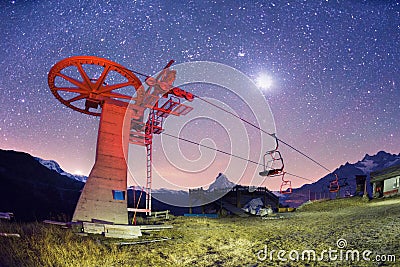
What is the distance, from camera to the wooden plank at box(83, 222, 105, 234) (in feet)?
37.2

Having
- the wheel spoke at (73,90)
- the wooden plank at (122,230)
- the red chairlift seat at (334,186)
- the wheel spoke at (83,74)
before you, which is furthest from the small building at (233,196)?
the wheel spoke at (83,74)

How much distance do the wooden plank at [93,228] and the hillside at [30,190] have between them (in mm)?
51747

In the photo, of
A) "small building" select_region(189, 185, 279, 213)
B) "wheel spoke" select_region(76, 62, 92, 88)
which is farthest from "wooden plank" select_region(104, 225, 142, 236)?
"small building" select_region(189, 185, 279, 213)

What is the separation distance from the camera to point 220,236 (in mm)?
11422

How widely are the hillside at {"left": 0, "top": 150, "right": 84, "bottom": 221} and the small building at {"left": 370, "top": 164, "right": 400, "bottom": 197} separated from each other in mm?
57121

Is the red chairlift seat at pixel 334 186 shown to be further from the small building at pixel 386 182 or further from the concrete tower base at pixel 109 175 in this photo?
the concrete tower base at pixel 109 175

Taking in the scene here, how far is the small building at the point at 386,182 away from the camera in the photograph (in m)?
28.4

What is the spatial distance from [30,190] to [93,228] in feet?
276

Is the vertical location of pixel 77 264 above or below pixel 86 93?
below

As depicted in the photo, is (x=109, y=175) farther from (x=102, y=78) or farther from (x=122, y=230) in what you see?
(x=102, y=78)

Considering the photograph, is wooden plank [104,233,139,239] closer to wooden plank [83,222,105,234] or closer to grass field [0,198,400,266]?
wooden plank [83,222,105,234]

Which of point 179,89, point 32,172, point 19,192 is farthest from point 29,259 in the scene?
point 32,172

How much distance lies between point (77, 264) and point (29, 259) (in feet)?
4.53

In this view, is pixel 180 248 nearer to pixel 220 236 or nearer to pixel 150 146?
pixel 220 236
